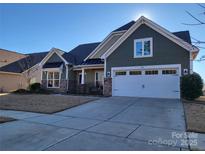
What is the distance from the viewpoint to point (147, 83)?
1598 cm

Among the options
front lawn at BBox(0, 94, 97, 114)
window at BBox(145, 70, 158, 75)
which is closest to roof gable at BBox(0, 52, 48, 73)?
front lawn at BBox(0, 94, 97, 114)

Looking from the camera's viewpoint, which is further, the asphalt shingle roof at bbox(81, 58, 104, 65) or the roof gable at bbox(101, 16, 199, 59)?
the asphalt shingle roof at bbox(81, 58, 104, 65)

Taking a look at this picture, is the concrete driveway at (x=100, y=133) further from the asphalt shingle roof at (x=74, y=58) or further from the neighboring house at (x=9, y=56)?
the neighboring house at (x=9, y=56)

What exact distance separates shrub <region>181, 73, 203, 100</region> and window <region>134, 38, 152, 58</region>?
11.7ft

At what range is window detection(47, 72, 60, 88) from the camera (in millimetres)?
22217

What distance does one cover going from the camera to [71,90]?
21.8 m

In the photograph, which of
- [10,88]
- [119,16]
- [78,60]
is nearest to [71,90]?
[78,60]

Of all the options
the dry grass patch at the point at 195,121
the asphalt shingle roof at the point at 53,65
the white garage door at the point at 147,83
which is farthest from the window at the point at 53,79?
the dry grass patch at the point at 195,121

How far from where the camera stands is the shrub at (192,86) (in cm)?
1392

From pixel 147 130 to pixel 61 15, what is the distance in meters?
8.76

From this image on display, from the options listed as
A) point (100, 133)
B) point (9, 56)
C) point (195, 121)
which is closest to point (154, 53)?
point (195, 121)

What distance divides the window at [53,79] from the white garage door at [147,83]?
760 centimetres

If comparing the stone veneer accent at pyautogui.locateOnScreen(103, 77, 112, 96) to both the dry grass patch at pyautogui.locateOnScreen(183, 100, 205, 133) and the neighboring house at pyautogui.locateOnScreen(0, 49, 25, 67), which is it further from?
the neighboring house at pyautogui.locateOnScreen(0, 49, 25, 67)

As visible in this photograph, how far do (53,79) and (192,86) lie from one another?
14.5 m
